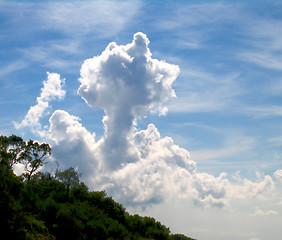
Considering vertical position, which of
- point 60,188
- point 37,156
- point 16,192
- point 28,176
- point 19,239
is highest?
point 37,156

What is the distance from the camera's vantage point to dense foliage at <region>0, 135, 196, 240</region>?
20.7m

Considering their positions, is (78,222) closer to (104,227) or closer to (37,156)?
(104,227)

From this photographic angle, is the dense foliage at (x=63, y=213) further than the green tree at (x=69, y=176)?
No

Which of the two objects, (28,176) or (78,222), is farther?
(28,176)

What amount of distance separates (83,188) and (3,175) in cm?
1785

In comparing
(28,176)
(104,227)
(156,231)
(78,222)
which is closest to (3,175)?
(78,222)

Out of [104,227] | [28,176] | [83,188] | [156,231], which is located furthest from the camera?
[28,176]

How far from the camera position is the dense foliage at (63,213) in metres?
20.7

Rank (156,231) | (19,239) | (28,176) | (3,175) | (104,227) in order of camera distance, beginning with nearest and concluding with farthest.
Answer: (19,239) < (3,175) < (104,227) < (156,231) < (28,176)

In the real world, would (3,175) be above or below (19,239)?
above

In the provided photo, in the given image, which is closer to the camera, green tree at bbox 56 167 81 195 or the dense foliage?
the dense foliage

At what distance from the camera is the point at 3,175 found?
26.3m

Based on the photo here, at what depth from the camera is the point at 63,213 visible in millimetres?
27250

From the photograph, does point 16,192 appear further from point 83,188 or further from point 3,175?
point 83,188
